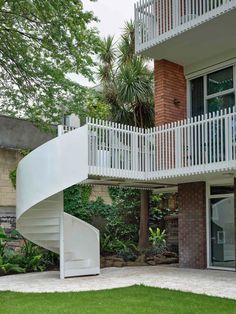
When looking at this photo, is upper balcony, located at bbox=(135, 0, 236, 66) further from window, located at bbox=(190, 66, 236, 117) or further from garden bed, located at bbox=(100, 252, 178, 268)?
garden bed, located at bbox=(100, 252, 178, 268)

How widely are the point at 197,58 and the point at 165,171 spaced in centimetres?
359

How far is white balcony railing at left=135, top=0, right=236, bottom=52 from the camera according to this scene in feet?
38.5

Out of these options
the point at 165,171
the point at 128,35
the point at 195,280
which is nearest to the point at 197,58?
the point at 165,171

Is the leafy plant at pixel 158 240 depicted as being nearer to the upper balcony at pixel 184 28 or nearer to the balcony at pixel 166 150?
the balcony at pixel 166 150

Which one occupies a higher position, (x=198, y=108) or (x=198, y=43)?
(x=198, y=43)

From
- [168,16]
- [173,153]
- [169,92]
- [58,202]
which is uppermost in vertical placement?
[168,16]

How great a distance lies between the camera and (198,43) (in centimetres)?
1291

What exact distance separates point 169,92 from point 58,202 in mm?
4829

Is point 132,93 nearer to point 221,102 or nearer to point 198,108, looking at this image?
point 198,108

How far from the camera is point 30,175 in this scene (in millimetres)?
11828

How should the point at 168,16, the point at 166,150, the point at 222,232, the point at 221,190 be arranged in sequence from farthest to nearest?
the point at 221,190 → the point at 222,232 → the point at 168,16 → the point at 166,150

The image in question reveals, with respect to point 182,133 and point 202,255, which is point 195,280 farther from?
point 182,133

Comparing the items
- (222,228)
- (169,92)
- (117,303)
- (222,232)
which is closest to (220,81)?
(169,92)

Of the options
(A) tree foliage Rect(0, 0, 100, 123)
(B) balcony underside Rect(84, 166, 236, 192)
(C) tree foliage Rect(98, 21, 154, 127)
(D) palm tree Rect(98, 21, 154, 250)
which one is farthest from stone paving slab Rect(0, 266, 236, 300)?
(C) tree foliage Rect(98, 21, 154, 127)
